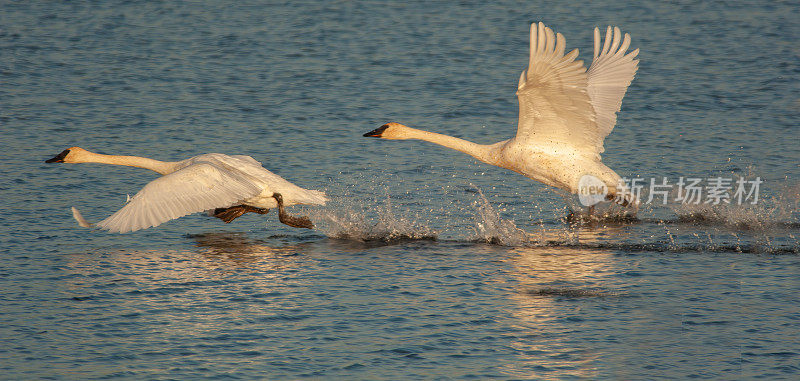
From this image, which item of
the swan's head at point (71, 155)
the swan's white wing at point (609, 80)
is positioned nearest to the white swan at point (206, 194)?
the swan's head at point (71, 155)

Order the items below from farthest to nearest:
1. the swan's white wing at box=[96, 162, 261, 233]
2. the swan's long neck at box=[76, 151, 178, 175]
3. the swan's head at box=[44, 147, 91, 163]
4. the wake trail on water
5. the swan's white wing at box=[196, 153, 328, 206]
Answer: the swan's head at box=[44, 147, 91, 163] < the swan's long neck at box=[76, 151, 178, 175] < the wake trail on water < the swan's white wing at box=[196, 153, 328, 206] < the swan's white wing at box=[96, 162, 261, 233]

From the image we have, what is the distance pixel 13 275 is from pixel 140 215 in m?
1.24

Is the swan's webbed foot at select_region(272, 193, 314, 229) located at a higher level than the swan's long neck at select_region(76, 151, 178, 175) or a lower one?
lower

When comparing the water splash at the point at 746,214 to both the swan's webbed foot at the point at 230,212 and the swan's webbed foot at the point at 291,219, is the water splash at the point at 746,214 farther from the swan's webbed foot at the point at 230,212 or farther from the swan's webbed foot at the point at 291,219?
the swan's webbed foot at the point at 230,212

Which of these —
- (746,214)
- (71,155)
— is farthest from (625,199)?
(71,155)

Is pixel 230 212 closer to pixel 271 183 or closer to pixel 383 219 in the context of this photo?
pixel 271 183

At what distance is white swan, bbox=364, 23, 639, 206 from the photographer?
9.80 metres

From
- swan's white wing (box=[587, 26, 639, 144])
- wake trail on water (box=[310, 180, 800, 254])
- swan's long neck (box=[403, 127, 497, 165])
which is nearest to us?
wake trail on water (box=[310, 180, 800, 254])

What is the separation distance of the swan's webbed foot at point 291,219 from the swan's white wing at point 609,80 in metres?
3.37

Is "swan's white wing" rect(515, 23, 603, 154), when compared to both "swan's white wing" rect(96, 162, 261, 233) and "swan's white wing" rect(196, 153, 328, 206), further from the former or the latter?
"swan's white wing" rect(96, 162, 261, 233)

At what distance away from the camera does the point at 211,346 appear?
785 centimetres

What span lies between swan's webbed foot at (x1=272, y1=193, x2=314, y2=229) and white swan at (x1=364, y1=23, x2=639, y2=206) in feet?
4.53

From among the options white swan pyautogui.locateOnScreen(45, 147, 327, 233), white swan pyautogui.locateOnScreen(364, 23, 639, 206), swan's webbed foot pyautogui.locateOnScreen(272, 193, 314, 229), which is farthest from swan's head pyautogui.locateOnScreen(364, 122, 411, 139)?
swan's webbed foot pyautogui.locateOnScreen(272, 193, 314, 229)

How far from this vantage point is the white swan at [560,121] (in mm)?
9805
